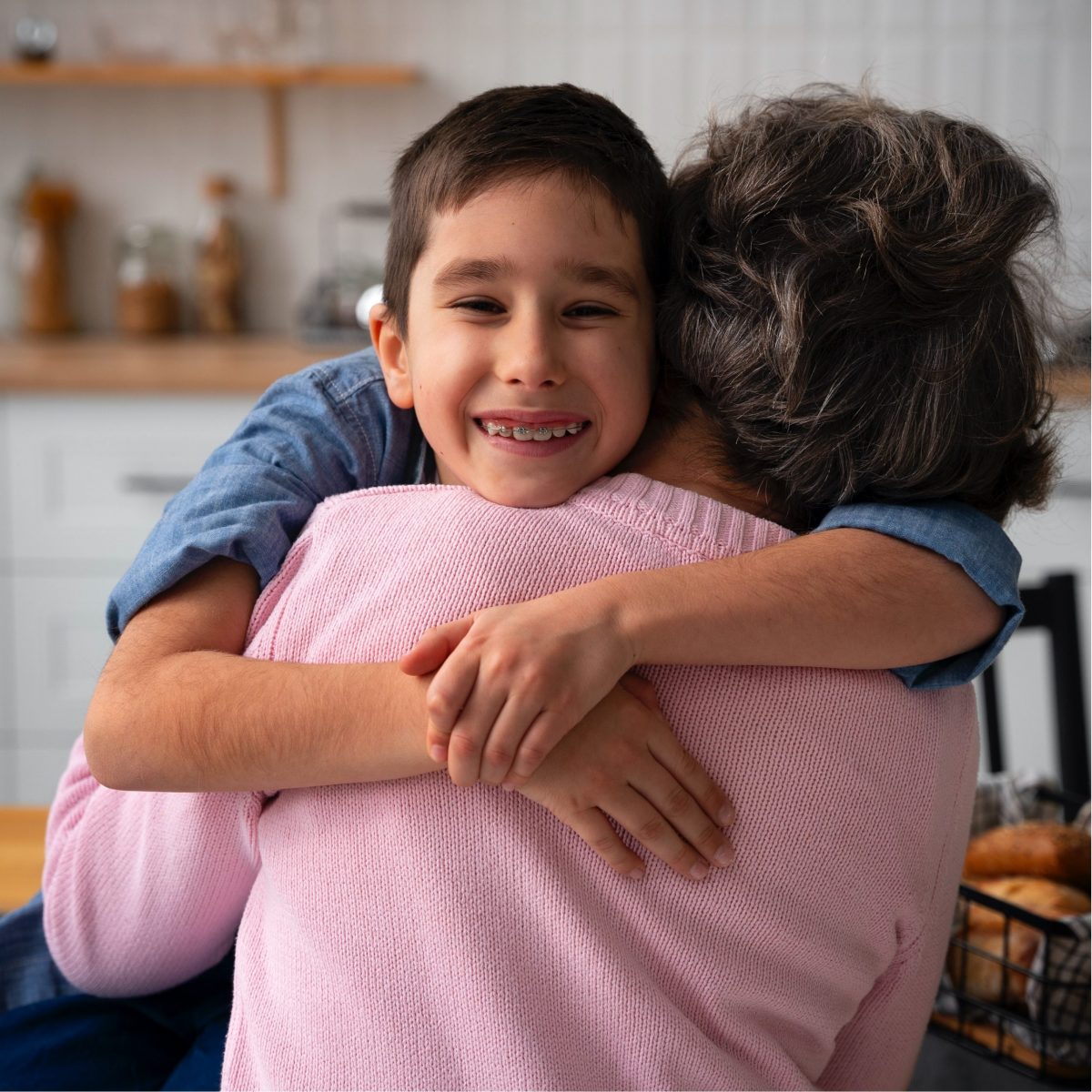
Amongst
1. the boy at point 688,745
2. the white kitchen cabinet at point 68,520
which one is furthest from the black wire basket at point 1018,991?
the white kitchen cabinet at point 68,520

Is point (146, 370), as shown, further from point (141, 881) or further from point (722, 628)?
point (722, 628)

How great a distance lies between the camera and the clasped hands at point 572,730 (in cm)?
67

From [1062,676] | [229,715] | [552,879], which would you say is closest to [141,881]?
[229,715]

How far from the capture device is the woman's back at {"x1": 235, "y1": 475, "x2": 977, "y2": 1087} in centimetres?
70

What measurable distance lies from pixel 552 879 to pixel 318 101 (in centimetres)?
301

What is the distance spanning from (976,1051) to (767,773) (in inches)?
17.8

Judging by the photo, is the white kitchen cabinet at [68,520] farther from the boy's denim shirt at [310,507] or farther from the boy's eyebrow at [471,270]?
the boy's eyebrow at [471,270]

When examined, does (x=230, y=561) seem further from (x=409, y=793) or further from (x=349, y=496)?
(x=409, y=793)

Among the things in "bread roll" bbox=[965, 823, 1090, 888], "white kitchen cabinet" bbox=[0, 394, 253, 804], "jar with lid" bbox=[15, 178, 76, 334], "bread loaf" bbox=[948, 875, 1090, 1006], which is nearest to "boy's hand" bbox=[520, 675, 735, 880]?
"bread loaf" bbox=[948, 875, 1090, 1006]

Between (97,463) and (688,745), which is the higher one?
(688,745)

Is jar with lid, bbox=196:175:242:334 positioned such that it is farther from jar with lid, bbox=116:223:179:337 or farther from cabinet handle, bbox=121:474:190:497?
cabinet handle, bbox=121:474:190:497

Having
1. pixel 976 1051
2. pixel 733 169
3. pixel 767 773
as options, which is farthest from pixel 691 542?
pixel 976 1051

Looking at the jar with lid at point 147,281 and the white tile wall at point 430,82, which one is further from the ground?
the white tile wall at point 430,82

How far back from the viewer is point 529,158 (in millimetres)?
865
